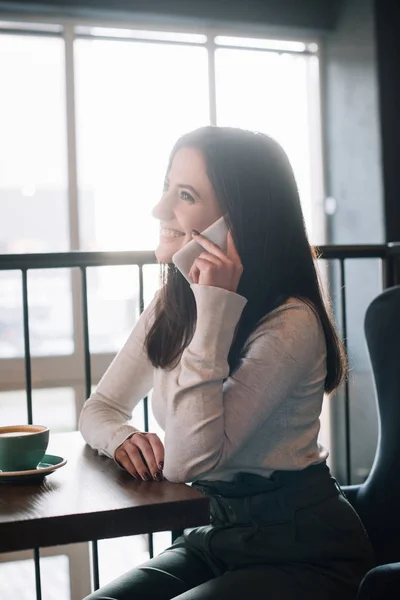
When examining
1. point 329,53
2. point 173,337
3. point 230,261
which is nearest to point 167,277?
point 173,337

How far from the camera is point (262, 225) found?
55.4 inches

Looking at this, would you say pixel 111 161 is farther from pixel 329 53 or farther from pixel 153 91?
pixel 329 53

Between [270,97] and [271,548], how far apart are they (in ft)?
17.6

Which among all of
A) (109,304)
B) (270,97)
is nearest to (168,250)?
(109,304)

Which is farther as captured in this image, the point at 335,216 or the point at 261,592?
the point at 335,216

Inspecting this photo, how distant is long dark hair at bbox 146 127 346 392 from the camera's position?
140cm

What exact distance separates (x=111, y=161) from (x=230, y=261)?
459cm

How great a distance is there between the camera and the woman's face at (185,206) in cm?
142

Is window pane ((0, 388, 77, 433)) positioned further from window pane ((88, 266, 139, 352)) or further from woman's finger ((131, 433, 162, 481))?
woman's finger ((131, 433, 162, 481))

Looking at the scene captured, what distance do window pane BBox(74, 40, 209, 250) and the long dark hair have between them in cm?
430

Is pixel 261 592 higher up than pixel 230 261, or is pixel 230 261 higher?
pixel 230 261

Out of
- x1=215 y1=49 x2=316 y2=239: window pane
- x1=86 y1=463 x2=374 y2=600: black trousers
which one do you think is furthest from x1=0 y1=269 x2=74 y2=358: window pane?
x1=86 y1=463 x2=374 y2=600: black trousers

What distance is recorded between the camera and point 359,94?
5.70m

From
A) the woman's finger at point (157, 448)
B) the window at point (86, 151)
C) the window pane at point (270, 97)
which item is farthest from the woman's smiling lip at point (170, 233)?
the window pane at point (270, 97)
